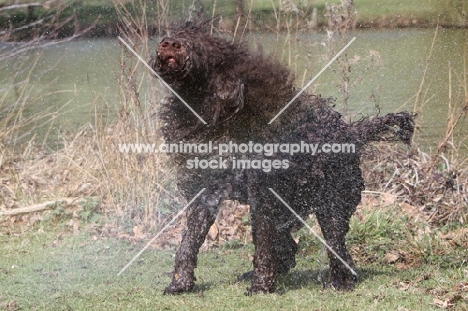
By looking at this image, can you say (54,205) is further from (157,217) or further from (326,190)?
(326,190)

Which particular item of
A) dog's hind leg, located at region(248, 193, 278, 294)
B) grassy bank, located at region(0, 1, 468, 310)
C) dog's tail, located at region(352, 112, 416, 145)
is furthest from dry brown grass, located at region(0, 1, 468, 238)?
dog's hind leg, located at region(248, 193, 278, 294)

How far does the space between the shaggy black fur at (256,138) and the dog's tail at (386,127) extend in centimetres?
2

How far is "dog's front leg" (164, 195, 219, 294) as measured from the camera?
5043mm

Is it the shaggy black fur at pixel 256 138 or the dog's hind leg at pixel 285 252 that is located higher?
the shaggy black fur at pixel 256 138

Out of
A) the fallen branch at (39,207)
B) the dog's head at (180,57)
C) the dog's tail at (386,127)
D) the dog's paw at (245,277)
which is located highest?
the dog's head at (180,57)

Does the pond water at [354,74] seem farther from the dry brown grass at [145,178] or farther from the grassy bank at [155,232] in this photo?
the grassy bank at [155,232]

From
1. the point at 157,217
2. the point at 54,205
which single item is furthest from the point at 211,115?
the point at 54,205

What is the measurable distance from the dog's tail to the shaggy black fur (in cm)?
2

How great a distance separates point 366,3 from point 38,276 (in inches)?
338

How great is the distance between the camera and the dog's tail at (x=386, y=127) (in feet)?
17.7

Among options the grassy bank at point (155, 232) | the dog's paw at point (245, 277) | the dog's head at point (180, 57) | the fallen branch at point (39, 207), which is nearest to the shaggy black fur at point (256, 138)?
the dog's head at point (180, 57)

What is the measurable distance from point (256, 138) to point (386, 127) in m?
1.14

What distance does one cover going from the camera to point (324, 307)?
4.86 meters

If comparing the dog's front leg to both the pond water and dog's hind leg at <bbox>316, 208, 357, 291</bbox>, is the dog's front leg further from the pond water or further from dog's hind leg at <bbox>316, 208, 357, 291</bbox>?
the pond water
